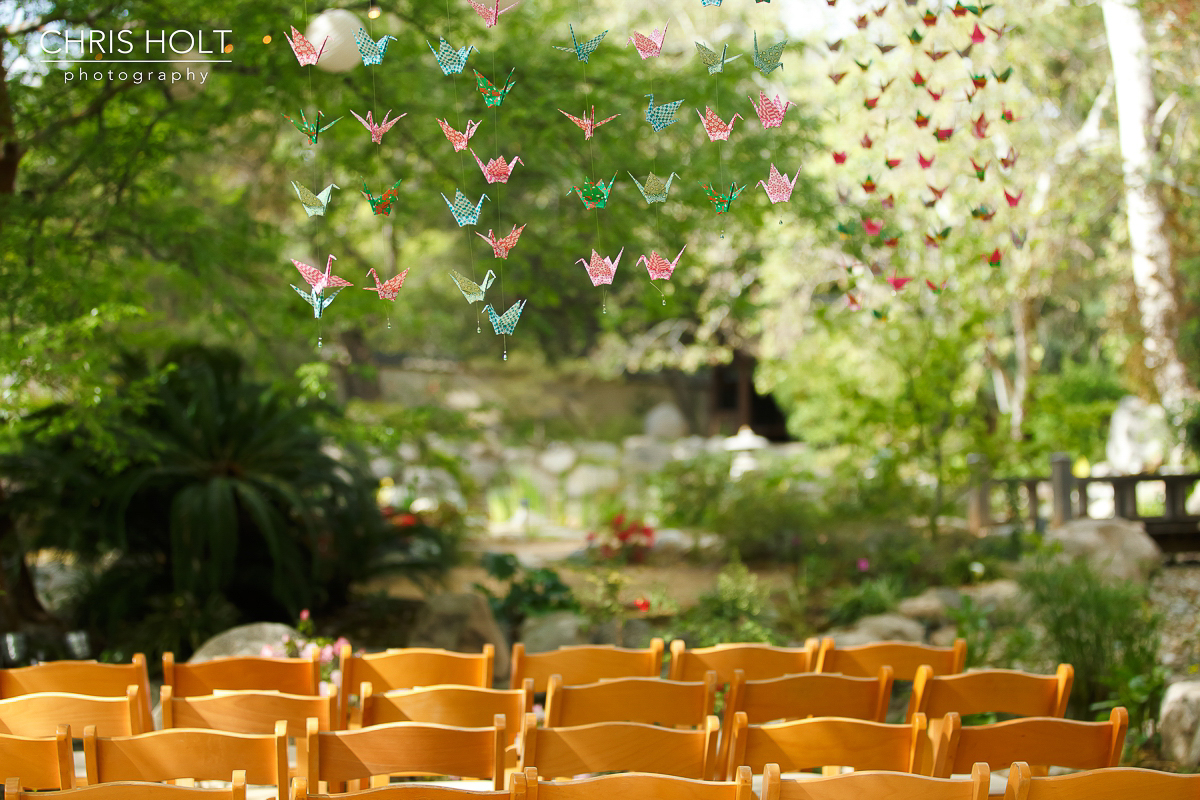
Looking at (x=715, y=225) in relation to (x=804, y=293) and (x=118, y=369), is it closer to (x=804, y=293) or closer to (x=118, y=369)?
(x=118, y=369)

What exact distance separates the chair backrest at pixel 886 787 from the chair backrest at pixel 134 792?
3.44 feet

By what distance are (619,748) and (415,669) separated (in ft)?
3.48

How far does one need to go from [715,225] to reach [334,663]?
3.36 metres

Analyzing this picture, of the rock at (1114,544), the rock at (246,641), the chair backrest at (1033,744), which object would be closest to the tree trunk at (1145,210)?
the rock at (1114,544)

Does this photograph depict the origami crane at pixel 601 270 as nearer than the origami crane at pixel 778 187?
Yes

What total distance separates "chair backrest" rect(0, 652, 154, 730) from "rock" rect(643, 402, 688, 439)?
14027 mm

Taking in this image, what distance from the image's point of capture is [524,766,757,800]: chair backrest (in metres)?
1.97

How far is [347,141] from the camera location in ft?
19.0

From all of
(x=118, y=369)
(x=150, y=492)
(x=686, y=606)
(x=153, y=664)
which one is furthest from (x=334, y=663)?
(x=686, y=606)

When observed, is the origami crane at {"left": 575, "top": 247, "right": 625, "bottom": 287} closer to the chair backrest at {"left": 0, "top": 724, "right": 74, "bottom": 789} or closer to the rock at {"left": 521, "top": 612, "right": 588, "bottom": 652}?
the chair backrest at {"left": 0, "top": 724, "right": 74, "bottom": 789}

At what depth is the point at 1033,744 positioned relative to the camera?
8.13 ft

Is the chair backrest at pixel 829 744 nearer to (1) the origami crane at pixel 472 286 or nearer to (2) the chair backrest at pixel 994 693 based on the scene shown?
(2) the chair backrest at pixel 994 693

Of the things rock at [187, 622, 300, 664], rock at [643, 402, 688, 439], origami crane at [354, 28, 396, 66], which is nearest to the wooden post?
rock at [187, 622, 300, 664]

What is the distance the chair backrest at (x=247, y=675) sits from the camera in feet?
10.0
